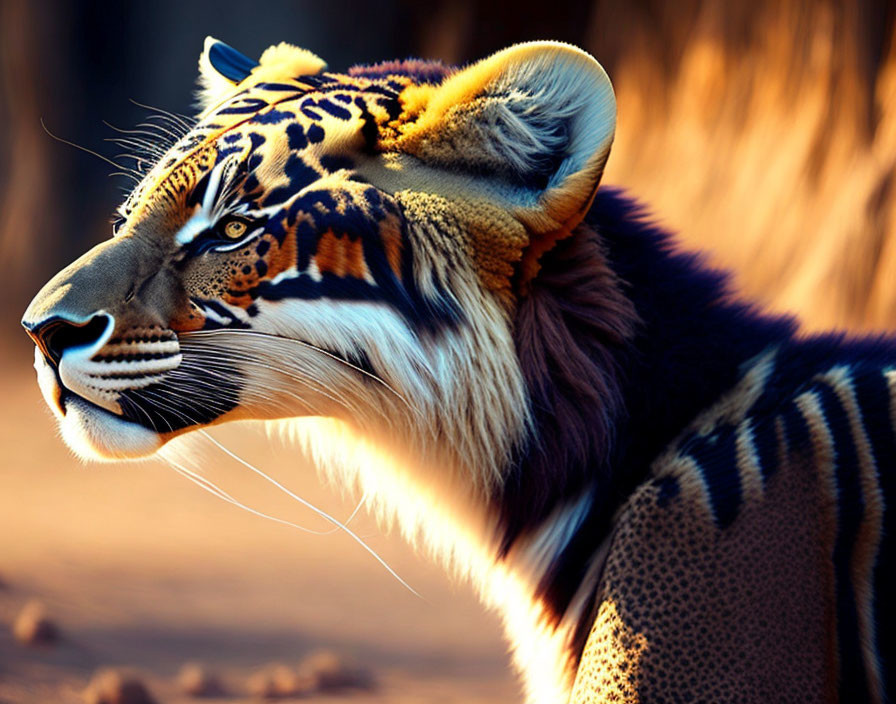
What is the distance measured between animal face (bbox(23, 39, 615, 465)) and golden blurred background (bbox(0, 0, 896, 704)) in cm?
247

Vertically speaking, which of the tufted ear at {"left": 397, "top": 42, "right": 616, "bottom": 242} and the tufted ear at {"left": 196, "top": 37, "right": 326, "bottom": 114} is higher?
the tufted ear at {"left": 397, "top": 42, "right": 616, "bottom": 242}

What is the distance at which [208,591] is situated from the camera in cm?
559

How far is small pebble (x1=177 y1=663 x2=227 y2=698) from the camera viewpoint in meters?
4.51

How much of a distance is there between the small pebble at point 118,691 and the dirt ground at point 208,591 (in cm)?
11

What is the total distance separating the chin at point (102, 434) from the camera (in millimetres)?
2096

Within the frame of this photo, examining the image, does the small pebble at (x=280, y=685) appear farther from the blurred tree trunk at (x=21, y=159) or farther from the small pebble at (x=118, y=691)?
the blurred tree trunk at (x=21, y=159)

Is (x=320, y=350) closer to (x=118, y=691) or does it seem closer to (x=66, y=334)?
(x=66, y=334)

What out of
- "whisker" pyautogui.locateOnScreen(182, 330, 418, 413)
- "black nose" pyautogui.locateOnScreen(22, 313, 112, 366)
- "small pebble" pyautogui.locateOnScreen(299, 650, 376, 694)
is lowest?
"small pebble" pyautogui.locateOnScreen(299, 650, 376, 694)

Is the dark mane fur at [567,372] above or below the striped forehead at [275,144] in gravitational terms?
below

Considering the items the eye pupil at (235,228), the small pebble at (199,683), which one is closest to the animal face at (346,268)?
the eye pupil at (235,228)

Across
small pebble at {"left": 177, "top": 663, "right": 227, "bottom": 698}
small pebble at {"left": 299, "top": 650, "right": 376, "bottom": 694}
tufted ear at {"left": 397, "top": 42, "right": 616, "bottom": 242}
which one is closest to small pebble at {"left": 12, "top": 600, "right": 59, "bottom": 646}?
small pebble at {"left": 177, "top": 663, "right": 227, "bottom": 698}

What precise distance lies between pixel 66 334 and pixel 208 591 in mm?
3798

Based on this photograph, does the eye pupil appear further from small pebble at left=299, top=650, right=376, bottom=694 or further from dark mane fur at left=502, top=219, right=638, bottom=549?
small pebble at left=299, top=650, right=376, bottom=694

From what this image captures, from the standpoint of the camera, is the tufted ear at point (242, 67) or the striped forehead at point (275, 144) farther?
the tufted ear at point (242, 67)
